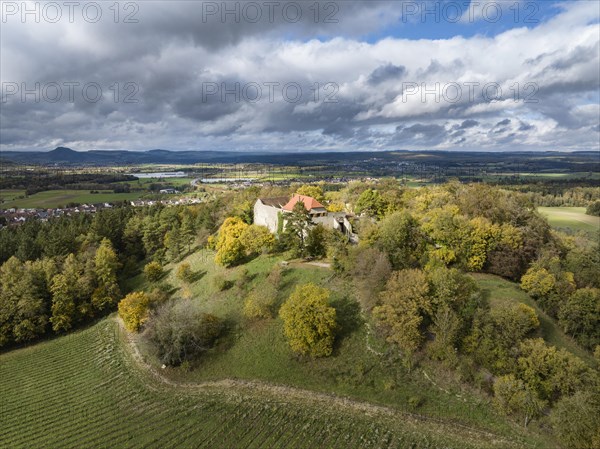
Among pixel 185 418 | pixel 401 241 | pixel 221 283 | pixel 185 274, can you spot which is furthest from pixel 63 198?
pixel 401 241

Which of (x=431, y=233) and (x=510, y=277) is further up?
(x=431, y=233)

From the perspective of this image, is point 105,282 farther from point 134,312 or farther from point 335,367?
point 335,367

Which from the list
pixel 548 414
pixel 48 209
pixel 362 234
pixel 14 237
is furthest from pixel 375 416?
pixel 48 209

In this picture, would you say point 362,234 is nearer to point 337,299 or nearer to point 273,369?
point 337,299

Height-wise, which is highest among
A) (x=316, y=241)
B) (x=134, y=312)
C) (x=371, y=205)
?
(x=371, y=205)

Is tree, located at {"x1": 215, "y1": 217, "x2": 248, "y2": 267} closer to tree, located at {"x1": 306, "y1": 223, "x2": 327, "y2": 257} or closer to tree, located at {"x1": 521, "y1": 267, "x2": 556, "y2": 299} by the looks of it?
tree, located at {"x1": 306, "y1": 223, "x2": 327, "y2": 257}
